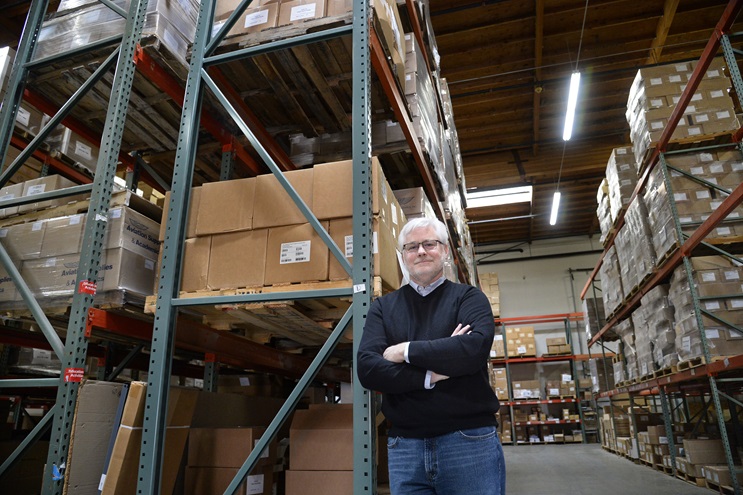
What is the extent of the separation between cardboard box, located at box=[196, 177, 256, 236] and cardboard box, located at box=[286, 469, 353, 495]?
4.88ft

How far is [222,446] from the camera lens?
312cm

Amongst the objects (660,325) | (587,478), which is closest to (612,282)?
(660,325)

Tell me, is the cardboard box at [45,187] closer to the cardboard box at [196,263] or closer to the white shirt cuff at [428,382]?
the cardboard box at [196,263]

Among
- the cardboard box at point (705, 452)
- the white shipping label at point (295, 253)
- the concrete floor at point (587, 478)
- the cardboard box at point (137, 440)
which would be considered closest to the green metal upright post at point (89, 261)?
the cardboard box at point (137, 440)

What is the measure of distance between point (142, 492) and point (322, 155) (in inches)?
112

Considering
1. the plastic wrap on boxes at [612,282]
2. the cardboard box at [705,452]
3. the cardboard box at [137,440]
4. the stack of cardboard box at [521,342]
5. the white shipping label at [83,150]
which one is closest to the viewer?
the cardboard box at [137,440]

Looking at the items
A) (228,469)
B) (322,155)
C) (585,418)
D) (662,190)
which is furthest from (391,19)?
(585,418)

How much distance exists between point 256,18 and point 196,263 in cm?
169

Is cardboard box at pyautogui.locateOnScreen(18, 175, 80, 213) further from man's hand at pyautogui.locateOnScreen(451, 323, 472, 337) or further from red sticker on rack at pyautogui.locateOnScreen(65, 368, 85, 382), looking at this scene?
man's hand at pyautogui.locateOnScreen(451, 323, 472, 337)

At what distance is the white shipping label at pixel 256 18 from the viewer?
321cm

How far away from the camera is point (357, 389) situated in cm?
236

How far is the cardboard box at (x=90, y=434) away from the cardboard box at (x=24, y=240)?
3.70 feet

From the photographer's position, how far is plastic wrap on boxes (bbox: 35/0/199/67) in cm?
332

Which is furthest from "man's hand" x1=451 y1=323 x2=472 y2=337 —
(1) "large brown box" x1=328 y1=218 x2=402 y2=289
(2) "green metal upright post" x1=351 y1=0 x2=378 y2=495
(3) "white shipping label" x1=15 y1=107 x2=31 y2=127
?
(3) "white shipping label" x1=15 y1=107 x2=31 y2=127
